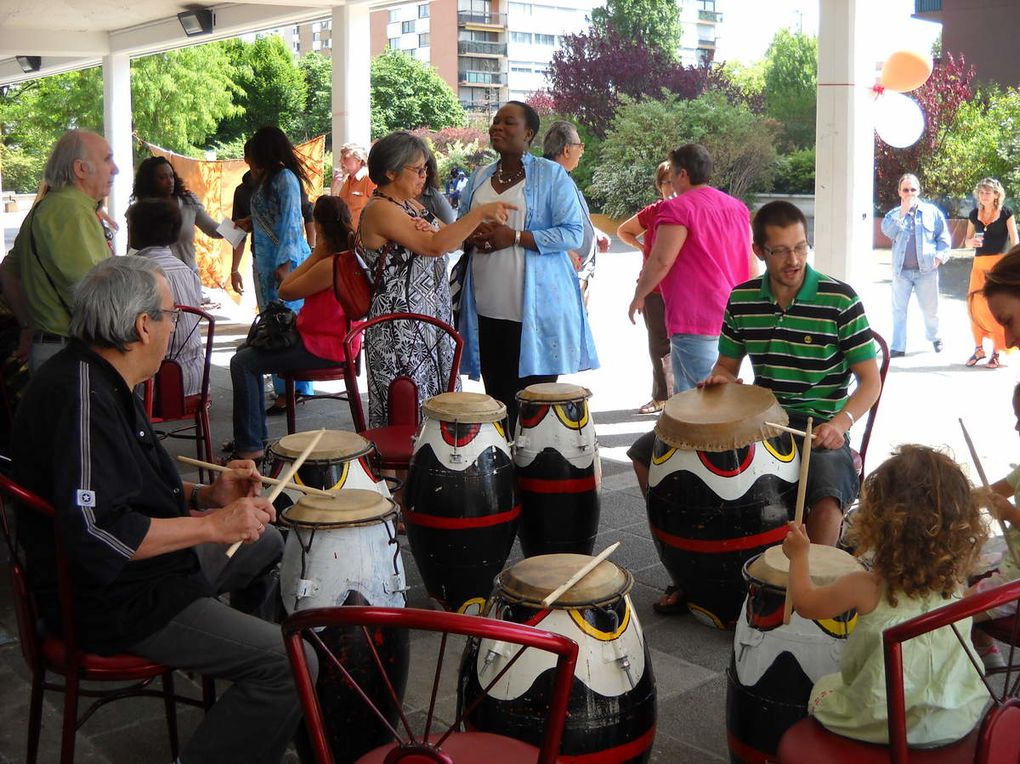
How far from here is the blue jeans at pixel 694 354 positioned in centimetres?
580

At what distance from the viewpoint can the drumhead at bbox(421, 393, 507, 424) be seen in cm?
358

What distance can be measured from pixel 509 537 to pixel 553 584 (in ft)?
4.68

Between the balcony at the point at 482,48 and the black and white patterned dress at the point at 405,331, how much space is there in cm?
8328

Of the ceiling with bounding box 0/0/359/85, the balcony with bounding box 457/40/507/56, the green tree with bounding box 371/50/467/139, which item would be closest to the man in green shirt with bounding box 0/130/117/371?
the ceiling with bounding box 0/0/359/85

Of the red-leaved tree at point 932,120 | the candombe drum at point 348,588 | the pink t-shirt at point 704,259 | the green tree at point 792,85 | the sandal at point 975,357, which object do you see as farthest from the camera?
the green tree at point 792,85

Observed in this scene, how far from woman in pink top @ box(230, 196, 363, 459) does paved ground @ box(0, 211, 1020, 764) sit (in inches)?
31.6

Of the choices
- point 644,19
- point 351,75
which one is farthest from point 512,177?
point 644,19

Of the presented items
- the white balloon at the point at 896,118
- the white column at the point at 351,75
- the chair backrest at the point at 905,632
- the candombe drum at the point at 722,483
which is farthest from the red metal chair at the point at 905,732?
the white column at the point at 351,75

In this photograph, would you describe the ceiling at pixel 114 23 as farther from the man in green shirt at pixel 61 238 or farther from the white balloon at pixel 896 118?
the man in green shirt at pixel 61 238

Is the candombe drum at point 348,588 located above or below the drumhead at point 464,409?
below

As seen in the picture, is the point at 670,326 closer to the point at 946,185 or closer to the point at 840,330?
the point at 840,330

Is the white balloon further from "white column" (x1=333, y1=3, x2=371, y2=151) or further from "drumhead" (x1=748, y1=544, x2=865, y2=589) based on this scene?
"drumhead" (x1=748, y1=544, x2=865, y2=589)

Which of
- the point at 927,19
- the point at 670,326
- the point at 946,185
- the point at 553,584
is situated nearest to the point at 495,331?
the point at 670,326

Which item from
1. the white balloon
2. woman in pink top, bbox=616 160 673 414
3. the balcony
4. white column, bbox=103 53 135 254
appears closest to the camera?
woman in pink top, bbox=616 160 673 414
